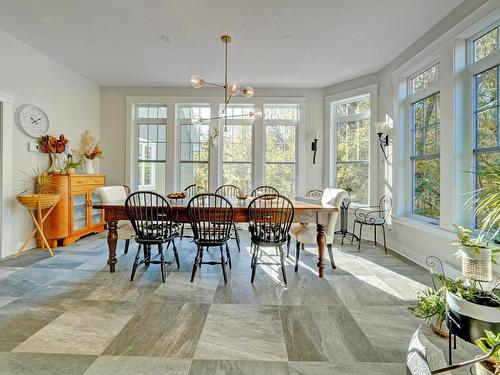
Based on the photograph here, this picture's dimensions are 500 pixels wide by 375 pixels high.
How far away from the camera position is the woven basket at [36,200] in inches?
125

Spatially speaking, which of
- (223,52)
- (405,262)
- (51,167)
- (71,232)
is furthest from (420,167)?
(51,167)

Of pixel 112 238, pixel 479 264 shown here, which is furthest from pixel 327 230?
pixel 112 238

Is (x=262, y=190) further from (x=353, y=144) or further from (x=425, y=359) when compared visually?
(x=425, y=359)

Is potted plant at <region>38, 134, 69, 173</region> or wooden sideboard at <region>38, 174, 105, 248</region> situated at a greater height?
potted plant at <region>38, 134, 69, 173</region>

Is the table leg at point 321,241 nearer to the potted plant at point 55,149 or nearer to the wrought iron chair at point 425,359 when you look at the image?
the wrought iron chair at point 425,359

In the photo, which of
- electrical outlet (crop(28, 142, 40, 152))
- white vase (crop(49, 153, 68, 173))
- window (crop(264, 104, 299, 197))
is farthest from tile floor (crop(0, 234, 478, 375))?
window (crop(264, 104, 299, 197))

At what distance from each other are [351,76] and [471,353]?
4172 millimetres

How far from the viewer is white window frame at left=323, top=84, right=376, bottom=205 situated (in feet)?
13.9

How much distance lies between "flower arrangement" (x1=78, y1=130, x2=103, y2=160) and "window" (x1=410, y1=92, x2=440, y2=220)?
17.2 feet

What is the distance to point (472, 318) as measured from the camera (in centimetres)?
126

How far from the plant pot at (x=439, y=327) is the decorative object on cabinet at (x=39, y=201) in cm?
433

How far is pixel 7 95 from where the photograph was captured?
3221 mm

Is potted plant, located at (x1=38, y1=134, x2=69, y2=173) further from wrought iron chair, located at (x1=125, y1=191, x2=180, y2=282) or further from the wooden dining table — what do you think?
wrought iron chair, located at (x1=125, y1=191, x2=180, y2=282)

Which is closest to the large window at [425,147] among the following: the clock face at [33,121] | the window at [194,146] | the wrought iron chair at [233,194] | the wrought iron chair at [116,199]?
→ the wrought iron chair at [233,194]
